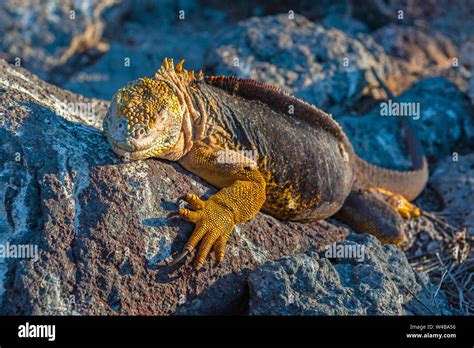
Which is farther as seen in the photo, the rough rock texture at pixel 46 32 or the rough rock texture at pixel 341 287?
the rough rock texture at pixel 46 32

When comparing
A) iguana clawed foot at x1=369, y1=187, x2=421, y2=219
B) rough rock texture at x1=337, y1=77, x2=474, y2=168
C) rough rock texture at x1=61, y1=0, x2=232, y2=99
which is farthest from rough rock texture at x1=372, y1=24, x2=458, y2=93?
iguana clawed foot at x1=369, y1=187, x2=421, y2=219

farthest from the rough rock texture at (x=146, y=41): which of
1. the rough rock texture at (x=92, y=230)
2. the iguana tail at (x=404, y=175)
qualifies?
the rough rock texture at (x=92, y=230)

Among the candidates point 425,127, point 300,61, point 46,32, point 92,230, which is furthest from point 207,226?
point 46,32

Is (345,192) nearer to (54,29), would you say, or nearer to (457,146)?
(457,146)

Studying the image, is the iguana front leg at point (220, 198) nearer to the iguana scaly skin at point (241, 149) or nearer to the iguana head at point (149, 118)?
the iguana scaly skin at point (241, 149)

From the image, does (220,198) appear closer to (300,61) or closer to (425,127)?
(300,61)

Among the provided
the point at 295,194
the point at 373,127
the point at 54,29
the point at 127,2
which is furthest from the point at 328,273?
the point at 127,2
